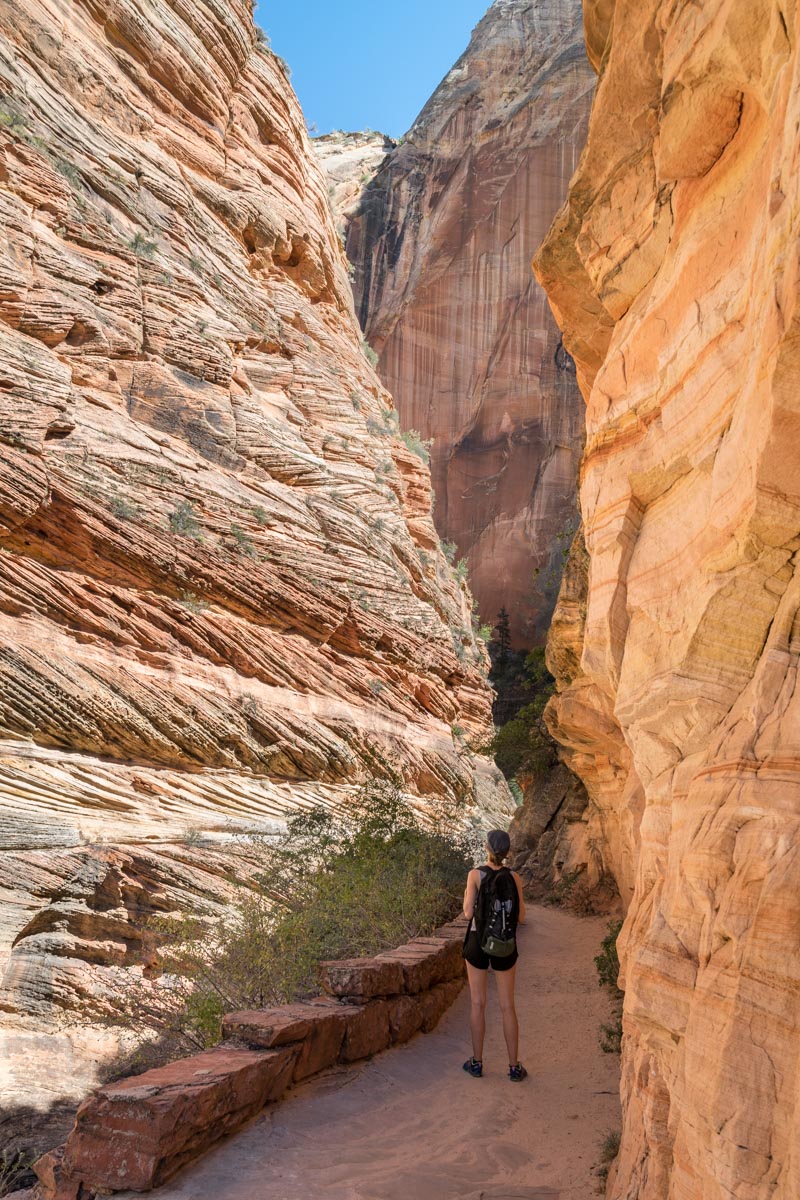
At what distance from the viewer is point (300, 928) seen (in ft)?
22.6

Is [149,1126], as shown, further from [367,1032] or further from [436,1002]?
[436,1002]

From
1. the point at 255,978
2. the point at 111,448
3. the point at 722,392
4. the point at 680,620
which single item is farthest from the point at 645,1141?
the point at 111,448

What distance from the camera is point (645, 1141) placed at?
3357 millimetres

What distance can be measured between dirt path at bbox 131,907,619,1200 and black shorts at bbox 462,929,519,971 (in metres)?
0.71

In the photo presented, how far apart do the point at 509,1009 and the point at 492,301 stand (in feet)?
114

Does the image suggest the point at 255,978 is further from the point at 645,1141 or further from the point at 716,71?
the point at 716,71

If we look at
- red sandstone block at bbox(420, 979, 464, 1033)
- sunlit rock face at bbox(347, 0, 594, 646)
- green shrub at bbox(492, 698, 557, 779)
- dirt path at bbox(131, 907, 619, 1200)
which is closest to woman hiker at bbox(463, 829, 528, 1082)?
dirt path at bbox(131, 907, 619, 1200)

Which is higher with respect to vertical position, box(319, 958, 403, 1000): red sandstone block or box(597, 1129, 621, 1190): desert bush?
box(319, 958, 403, 1000): red sandstone block

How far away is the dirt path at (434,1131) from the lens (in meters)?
3.83

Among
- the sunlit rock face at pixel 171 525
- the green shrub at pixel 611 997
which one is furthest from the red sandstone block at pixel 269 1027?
the sunlit rock face at pixel 171 525

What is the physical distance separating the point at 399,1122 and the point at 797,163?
16.0 ft

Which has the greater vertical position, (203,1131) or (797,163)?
(797,163)

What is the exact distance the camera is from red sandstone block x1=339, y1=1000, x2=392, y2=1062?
17.6 ft

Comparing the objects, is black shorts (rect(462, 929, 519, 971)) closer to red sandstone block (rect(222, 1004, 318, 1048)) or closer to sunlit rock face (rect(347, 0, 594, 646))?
red sandstone block (rect(222, 1004, 318, 1048))
